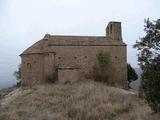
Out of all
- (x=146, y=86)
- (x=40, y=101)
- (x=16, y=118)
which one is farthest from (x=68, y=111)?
→ (x=146, y=86)

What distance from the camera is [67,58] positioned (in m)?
40.8

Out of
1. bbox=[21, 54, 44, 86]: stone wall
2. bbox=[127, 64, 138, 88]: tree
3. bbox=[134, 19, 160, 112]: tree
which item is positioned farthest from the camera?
bbox=[127, 64, 138, 88]: tree

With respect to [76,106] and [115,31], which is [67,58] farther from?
[76,106]

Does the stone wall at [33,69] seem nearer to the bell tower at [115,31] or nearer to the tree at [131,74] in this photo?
the bell tower at [115,31]

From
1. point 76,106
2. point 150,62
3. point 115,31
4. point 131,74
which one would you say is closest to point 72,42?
point 115,31

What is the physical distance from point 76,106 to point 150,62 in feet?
33.9

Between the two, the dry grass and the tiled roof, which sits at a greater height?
the tiled roof

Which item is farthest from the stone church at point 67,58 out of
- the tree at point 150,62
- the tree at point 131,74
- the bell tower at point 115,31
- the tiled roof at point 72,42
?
the tree at point 150,62

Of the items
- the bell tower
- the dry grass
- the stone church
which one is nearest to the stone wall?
the stone church

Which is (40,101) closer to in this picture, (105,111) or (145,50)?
(105,111)

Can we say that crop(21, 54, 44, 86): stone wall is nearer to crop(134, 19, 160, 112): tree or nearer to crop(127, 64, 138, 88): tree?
crop(127, 64, 138, 88): tree

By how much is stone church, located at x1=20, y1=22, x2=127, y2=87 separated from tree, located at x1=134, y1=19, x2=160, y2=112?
75.5 ft

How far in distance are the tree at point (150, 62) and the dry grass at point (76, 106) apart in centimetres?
216

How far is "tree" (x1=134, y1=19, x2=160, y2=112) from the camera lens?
52.9 feet
